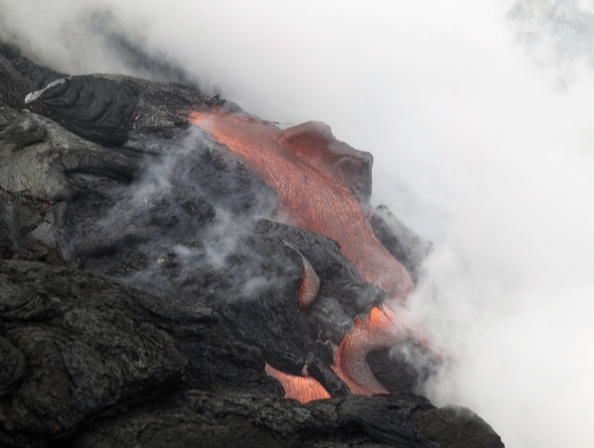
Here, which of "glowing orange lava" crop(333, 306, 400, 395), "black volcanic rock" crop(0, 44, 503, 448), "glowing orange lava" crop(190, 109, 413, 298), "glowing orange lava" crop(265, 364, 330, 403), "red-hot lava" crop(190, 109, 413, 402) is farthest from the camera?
"glowing orange lava" crop(190, 109, 413, 298)

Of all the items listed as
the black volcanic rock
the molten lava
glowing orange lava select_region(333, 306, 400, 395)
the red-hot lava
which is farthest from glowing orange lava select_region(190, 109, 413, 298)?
the molten lava

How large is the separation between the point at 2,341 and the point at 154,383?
125 centimetres

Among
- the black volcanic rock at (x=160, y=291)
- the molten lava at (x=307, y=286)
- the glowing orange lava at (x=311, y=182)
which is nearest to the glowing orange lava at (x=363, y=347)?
the black volcanic rock at (x=160, y=291)

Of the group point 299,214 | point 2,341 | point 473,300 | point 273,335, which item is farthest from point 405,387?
point 2,341

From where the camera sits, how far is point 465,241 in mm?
16766

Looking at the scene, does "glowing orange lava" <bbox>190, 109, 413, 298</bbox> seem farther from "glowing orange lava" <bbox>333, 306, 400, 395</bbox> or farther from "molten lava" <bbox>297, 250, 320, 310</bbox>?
"molten lava" <bbox>297, 250, 320, 310</bbox>

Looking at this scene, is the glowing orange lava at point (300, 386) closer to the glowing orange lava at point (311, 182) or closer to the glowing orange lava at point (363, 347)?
the glowing orange lava at point (363, 347)

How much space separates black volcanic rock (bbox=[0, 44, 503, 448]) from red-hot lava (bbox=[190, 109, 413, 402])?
0.24 m

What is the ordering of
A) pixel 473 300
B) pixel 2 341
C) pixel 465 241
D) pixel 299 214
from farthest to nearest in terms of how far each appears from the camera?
pixel 465 241, pixel 473 300, pixel 299 214, pixel 2 341

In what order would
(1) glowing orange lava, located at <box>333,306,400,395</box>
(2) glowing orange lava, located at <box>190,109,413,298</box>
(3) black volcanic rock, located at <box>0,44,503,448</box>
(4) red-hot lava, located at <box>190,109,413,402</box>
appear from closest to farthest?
(3) black volcanic rock, located at <box>0,44,503,448</box> → (1) glowing orange lava, located at <box>333,306,400,395</box> → (4) red-hot lava, located at <box>190,109,413,402</box> → (2) glowing orange lava, located at <box>190,109,413,298</box>

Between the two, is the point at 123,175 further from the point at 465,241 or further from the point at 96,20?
the point at 465,241

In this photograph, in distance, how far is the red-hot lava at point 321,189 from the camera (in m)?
9.77

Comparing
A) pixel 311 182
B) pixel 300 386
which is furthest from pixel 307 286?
pixel 311 182

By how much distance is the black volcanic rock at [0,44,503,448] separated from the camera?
489 centimetres
